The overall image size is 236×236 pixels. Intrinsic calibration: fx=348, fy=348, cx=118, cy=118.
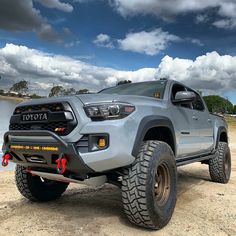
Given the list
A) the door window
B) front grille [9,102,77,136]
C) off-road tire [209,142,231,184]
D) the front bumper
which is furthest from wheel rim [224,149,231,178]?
front grille [9,102,77,136]

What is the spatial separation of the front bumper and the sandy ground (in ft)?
2.31

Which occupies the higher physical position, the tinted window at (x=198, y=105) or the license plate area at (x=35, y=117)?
the tinted window at (x=198, y=105)

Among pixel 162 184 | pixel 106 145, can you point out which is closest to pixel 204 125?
pixel 162 184

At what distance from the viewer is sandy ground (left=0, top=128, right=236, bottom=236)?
4.05 m

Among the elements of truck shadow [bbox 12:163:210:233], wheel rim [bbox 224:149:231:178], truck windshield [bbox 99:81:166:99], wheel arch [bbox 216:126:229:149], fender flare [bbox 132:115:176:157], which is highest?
truck windshield [bbox 99:81:166:99]

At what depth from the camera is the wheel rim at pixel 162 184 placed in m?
4.30

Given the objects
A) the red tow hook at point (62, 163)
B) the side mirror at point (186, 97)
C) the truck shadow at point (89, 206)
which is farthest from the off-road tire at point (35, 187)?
the side mirror at point (186, 97)

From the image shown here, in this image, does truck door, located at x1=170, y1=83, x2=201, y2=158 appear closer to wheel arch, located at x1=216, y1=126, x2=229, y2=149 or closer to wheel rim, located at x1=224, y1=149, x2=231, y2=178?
wheel arch, located at x1=216, y1=126, x2=229, y2=149

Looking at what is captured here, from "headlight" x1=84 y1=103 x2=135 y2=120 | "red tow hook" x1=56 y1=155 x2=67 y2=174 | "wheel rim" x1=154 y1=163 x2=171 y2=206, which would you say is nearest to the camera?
"red tow hook" x1=56 y1=155 x2=67 y2=174

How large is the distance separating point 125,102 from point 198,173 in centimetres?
532

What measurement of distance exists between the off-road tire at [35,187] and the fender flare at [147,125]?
2023 mm

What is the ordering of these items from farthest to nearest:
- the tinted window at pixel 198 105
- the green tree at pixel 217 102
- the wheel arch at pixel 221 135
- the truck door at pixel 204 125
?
1. the green tree at pixel 217 102
2. the wheel arch at pixel 221 135
3. the tinted window at pixel 198 105
4. the truck door at pixel 204 125

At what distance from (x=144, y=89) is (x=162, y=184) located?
1.62m

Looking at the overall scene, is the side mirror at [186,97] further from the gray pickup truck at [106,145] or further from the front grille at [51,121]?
the front grille at [51,121]
